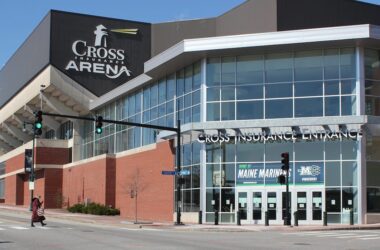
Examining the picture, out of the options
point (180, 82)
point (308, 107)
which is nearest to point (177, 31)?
point (180, 82)

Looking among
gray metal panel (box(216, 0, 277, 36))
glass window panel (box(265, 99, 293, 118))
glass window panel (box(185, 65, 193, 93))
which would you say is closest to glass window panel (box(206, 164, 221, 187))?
glass window panel (box(265, 99, 293, 118))

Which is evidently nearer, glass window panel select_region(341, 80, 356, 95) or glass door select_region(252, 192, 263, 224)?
glass window panel select_region(341, 80, 356, 95)

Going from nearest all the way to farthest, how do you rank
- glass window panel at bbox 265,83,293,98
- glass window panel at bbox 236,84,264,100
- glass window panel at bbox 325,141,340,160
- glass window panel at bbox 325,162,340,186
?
glass window panel at bbox 325,162,340,186 → glass window panel at bbox 325,141,340,160 → glass window panel at bbox 265,83,293,98 → glass window panel at bbox 236,84,264,100

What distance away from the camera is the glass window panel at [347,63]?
38219 millimetres

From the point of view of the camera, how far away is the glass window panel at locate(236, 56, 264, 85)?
132ft

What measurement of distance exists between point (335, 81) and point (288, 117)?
12.1 ft

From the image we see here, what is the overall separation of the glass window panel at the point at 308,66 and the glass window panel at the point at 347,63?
132 cm

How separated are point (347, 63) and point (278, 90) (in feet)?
15.2

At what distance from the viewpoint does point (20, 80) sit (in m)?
77.6

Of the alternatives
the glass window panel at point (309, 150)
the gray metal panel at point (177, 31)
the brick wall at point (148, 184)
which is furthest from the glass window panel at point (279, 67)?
the gray metal panel at point (177, 31)

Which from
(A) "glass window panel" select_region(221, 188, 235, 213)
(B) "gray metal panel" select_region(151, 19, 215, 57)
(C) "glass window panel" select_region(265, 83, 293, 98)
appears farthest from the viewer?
(B) "gray metal panel" select_region(151, 19, 215, 57)

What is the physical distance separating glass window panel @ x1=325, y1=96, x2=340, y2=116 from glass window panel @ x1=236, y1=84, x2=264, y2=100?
4.27 meters

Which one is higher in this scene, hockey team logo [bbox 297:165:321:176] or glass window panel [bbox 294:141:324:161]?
glass window panel [bbox 294:141:324:161]

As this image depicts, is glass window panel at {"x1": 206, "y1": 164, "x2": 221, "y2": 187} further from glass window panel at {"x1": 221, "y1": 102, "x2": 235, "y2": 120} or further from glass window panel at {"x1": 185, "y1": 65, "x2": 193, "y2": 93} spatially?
glass window panel at {"x1": 185, "y1": 65, "x2": 193, "y2": 93}
